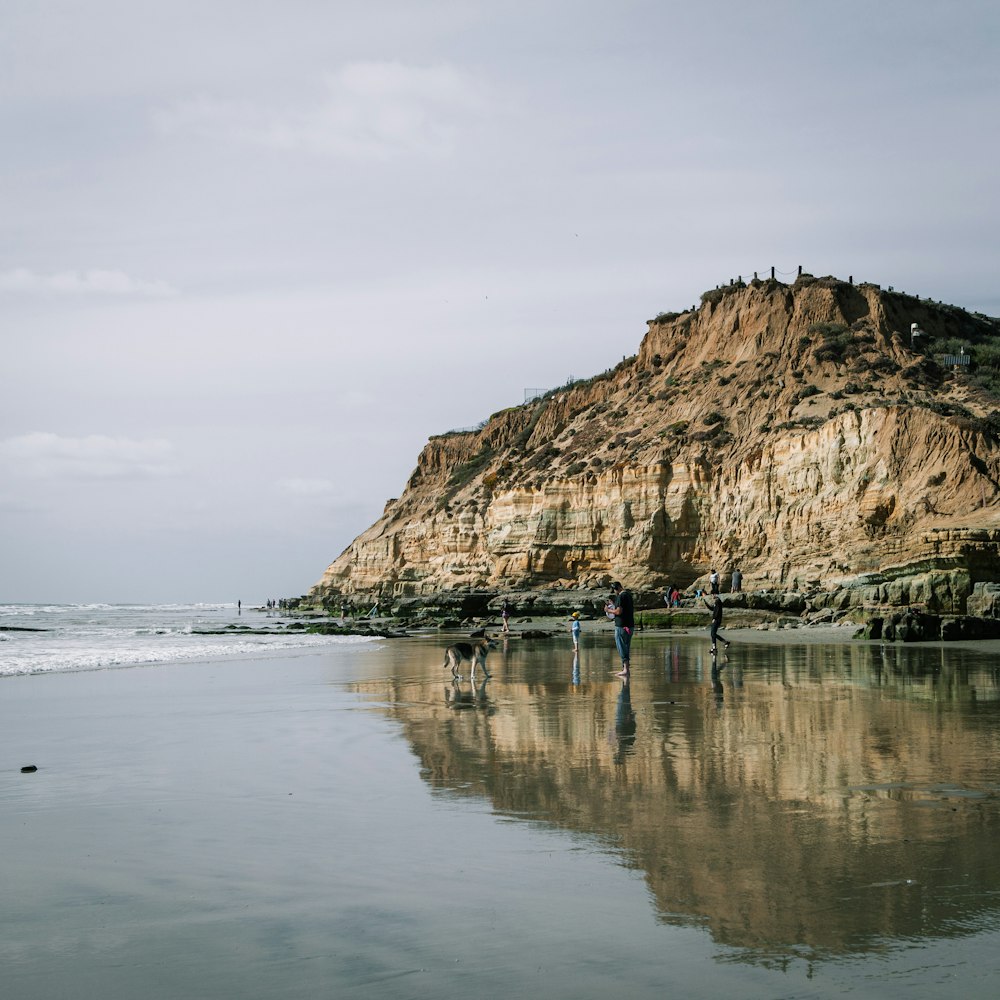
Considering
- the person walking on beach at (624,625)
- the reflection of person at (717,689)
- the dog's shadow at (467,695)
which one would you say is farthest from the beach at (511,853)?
the person walking on beach at (624,625)

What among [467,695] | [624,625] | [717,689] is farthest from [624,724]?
[624,625]

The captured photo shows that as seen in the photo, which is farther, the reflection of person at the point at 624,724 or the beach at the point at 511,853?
the reflection of person at the point at 624,724

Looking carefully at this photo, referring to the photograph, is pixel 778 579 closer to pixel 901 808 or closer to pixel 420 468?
pixel 901 808

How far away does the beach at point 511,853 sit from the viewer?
3.80 metres

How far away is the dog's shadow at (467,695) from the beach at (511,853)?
0.99 metres

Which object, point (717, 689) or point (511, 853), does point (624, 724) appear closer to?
point (717, 689)

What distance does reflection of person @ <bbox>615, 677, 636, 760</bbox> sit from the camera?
8.95 metres

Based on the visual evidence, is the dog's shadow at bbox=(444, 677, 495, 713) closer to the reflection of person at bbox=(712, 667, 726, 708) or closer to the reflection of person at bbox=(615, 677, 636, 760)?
the reflection of person at bbox=(615, 677, 636, 760)

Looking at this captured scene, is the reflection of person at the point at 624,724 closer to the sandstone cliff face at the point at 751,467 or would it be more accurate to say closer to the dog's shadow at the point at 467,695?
the dog's shadow at the point at 467,695

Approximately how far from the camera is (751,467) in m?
53.5

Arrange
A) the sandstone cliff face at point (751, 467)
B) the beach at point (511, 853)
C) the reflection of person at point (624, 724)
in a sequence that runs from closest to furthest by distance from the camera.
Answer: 1. the beach at point (511, 853)
2. the reflection of person at point (624, 724)
3. the sandstone cliff face at point (751, 467)

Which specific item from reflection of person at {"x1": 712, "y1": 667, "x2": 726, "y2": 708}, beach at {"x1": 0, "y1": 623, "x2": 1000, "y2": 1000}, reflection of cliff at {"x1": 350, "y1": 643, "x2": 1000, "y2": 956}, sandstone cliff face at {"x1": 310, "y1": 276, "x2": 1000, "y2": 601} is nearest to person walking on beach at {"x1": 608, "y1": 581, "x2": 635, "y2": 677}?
reflection of person at {"x1": 712, "y1": 667, "x2": 726, "y2": 708}

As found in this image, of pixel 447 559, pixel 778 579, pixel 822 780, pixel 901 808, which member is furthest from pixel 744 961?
pixel 447 559

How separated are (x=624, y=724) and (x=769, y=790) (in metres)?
3.73
